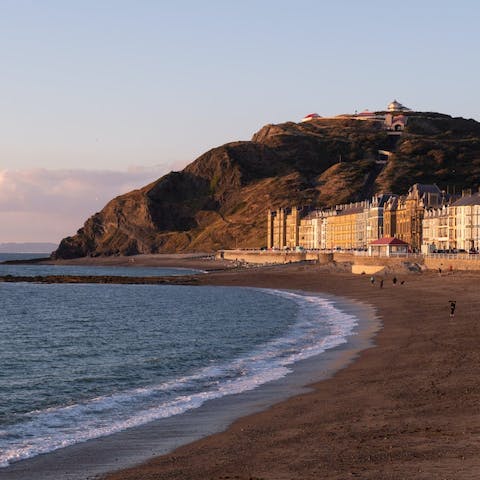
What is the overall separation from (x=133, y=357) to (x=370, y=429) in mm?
22119

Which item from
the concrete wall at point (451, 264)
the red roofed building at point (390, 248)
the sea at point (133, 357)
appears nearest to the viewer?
the sea at point (133, 357)

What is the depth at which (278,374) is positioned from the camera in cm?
3394

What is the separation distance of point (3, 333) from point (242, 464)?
41813 mm

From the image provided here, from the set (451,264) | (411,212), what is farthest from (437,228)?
(451,264)

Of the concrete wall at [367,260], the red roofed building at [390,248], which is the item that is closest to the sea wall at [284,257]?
the concrete wall at [367,260]

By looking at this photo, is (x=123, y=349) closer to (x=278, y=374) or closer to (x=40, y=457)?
(x=278, y=374)

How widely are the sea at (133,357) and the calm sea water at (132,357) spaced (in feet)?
0.16

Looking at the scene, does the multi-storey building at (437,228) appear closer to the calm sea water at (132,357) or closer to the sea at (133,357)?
the sea at (133,357)

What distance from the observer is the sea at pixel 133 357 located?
1013 inches

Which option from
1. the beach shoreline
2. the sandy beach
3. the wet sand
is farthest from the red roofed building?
the beach shoreline

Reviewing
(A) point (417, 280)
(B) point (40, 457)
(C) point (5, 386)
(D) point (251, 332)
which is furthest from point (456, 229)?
(B) point (40, 457)

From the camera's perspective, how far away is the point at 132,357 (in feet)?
136

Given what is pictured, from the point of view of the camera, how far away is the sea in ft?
84.4

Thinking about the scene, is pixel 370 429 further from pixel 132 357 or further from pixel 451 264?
pixel 451 264
